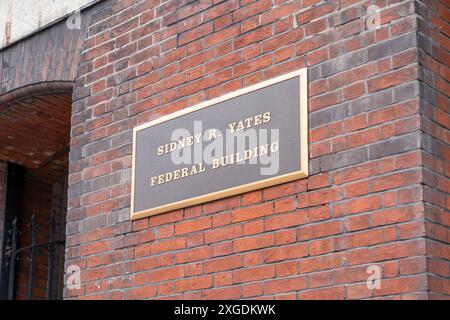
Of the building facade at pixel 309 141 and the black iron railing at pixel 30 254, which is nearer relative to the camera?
the building facade at pixel 309 141

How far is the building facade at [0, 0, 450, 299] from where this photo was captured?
3.81m

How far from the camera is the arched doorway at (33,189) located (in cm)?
632

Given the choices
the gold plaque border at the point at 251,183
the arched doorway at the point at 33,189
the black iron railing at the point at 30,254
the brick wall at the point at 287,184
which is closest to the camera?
the brick wall at the point at 287,184

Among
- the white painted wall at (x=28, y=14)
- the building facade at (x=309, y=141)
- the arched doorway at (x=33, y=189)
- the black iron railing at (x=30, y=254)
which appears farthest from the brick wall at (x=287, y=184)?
the black iron railing at (x=30, y=254)

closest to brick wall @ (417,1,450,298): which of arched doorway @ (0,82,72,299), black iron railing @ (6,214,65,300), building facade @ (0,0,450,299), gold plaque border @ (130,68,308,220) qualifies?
building facade @ (0,0,450,299)

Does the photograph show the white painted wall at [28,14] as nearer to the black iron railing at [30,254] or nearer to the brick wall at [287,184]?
the brick wall at [287,184]

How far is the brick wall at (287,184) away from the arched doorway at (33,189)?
0.98m

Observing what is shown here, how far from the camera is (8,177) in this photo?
23.5 ft

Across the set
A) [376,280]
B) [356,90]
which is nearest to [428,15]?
[356,90]

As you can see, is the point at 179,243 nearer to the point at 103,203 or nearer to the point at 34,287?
the point at 103,203

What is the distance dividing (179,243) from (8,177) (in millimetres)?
2936

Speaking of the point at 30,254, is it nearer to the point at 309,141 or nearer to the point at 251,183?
the point at 251,183
